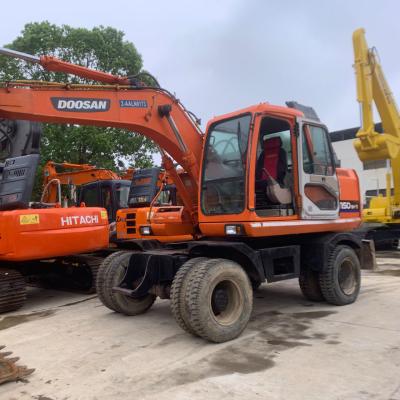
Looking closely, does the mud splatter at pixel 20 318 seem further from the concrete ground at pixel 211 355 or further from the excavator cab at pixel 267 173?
the excavator cab at pixel 267 173

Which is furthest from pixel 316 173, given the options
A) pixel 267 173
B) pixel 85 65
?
pixel 85 65

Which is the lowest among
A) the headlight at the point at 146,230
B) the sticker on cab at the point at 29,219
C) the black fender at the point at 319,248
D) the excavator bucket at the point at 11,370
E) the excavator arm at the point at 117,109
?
the excavator bucket at the point at 11,370

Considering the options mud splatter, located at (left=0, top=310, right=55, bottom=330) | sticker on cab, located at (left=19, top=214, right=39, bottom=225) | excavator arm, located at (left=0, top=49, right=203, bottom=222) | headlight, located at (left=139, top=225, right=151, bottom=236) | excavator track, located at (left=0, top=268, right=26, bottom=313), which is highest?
excavator arm, located at (left=0, top=49, right=203, bottom=222)

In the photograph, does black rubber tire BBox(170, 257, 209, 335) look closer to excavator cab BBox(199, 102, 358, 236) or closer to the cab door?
excavator cab BBox(199, 102, 358, 236)

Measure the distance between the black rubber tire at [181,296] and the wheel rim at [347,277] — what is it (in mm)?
2653

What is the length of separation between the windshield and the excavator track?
309 cm

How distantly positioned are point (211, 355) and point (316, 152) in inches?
123

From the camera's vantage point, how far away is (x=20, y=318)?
638cm

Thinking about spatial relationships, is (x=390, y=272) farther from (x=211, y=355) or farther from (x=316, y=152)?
(x=211, y=355)

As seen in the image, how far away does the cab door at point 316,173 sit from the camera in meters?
5.93

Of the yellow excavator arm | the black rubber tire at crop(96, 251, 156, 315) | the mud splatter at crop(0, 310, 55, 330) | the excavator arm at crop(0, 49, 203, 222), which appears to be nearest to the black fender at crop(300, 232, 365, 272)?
the excavator arm at crop(0, 49, 203, 222)

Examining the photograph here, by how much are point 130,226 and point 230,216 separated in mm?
3993

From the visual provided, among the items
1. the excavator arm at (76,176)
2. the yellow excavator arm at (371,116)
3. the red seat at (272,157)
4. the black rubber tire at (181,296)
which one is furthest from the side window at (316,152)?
the yellow excavator arm at (371,116)

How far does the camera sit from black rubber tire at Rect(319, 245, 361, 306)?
625 cm
